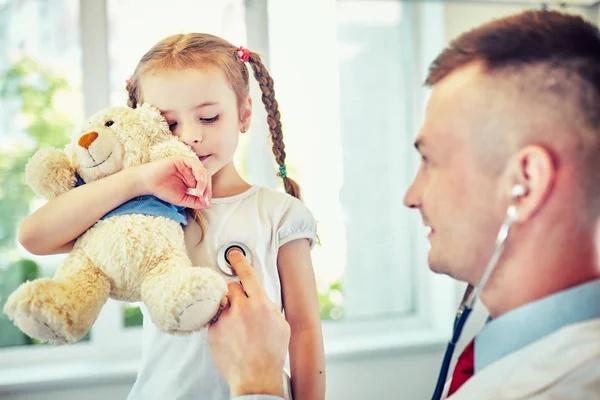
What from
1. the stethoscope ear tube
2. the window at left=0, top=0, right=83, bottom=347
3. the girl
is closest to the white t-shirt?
the girl

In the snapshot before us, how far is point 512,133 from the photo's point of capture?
531 mm

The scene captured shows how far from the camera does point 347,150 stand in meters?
1.41

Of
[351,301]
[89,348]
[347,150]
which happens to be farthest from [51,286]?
[347,150]

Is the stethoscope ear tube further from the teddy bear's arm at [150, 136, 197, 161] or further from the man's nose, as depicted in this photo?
the teddy bear's arm at [150, 136, 197, 161]

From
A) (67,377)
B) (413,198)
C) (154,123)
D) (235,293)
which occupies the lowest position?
(67,377)

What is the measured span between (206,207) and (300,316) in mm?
243

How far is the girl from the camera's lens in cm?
64

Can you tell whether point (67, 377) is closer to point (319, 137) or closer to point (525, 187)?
point (319, 137)

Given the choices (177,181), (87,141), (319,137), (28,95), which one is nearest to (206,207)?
(177,181)

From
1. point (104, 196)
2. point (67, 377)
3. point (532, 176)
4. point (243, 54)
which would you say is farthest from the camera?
point (67, 377)

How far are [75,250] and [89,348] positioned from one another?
1.67 feet

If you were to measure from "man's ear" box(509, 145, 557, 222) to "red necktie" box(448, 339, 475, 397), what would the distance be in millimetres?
259

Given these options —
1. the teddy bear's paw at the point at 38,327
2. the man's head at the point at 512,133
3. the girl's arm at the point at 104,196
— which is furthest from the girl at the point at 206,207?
the man's head at the point at 512,133

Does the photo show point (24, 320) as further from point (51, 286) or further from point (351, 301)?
point (351, 301)
